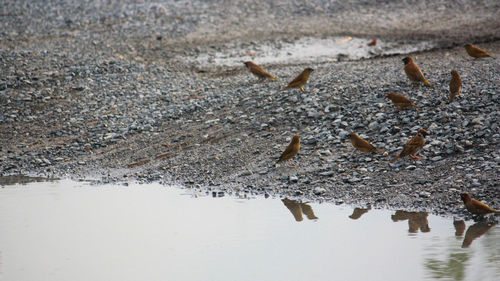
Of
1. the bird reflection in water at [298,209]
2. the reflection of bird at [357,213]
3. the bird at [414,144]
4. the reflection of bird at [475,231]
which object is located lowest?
the reflection of bird at [475,231]

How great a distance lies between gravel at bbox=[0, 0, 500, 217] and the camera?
8305mm

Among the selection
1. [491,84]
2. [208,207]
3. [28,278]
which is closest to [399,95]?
[491,84]

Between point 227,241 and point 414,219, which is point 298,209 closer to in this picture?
point 227,241

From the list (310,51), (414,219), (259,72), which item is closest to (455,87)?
(414,219)

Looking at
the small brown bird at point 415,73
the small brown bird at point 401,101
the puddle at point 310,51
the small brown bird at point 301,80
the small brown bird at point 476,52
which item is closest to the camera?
the small brown bird at point 401,101

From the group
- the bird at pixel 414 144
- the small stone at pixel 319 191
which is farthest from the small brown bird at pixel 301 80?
the small stone at pixel 319 191

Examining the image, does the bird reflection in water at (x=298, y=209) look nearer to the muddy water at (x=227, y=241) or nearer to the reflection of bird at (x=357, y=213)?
the muddy water at (x=227, y=241)

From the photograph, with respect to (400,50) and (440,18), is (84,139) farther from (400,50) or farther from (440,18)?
(440,18)

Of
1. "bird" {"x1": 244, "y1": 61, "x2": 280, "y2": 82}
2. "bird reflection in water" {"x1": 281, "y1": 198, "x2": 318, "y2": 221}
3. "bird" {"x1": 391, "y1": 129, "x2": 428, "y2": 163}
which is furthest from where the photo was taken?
"bird" {"x1": 244, "y1": 61, "x2": 280, "y2": 82}

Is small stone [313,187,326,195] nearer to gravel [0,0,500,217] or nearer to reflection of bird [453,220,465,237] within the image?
gravel [0,0,500,217]

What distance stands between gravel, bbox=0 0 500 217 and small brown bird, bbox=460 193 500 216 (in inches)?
9.9

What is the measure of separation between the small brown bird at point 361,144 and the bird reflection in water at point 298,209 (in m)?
1.50

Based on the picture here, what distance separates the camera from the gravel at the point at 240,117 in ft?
27.2

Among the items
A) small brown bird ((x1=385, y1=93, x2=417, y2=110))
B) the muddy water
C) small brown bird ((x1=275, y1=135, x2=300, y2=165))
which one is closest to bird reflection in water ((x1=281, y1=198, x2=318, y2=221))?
the muddy water
